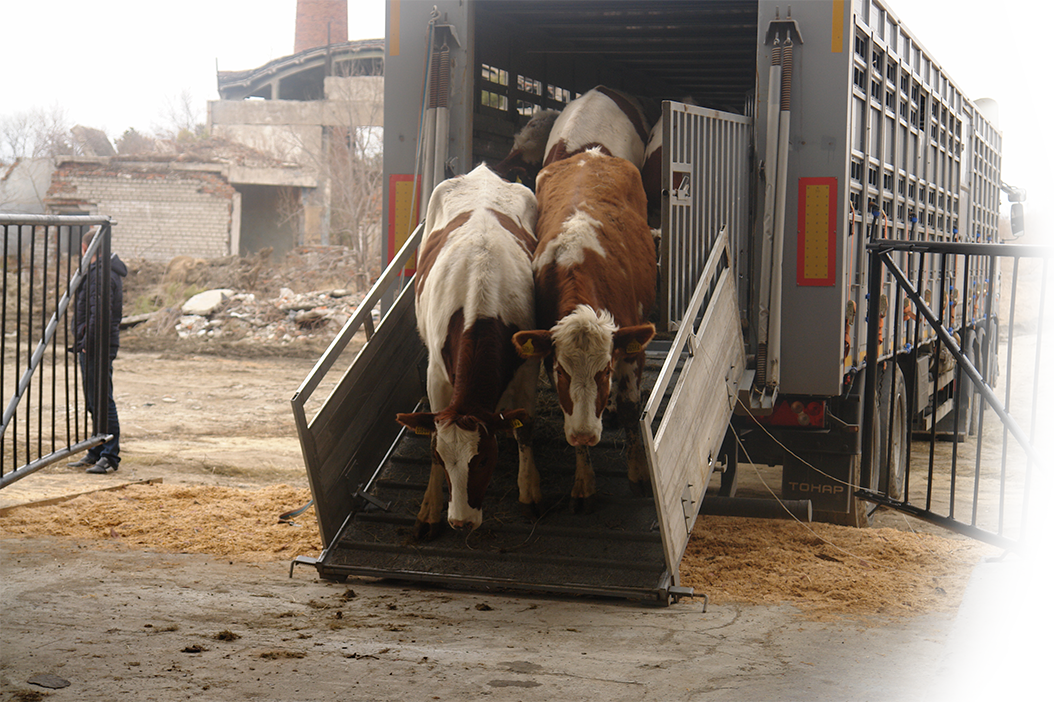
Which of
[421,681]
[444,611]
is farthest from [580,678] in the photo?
[444,611]

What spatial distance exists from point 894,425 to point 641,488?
3796 mm

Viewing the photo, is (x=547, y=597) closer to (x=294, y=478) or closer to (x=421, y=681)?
(x=421, y=681)

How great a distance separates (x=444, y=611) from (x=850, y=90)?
389 centimetres

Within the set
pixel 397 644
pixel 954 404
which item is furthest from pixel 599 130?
pixel 954 404

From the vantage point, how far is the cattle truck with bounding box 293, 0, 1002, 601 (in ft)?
15.9

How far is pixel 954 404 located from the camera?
320 inches

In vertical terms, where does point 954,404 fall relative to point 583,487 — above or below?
above

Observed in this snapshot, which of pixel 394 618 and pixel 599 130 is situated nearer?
pixel 394 618

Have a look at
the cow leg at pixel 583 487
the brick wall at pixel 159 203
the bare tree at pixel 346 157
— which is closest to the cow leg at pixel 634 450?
the cow leg at pixel 583 487

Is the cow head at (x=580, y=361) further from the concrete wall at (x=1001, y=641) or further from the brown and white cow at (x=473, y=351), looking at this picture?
the concrete wall at (x=1001, y=641)

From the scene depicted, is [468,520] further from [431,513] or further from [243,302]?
[243,302]

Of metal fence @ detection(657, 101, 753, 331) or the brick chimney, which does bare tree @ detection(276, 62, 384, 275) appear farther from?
metal fence @ detection(657, 101, 753, 331)

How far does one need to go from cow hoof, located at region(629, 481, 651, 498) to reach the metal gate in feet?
3.75

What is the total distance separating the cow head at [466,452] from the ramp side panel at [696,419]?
0.78 meters
